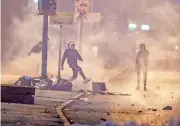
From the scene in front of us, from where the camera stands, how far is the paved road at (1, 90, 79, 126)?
8.93 meters

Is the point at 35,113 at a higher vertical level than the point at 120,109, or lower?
higher

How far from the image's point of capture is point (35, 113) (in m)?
10.2

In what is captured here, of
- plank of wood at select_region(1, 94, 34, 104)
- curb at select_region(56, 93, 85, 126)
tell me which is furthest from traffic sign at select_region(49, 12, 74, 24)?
plank of wood at select_region(1, 94, 34, 104)

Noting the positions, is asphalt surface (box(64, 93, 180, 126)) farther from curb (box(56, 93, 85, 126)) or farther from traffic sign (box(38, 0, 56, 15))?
traffic sign (box(38, 0, 56, 15))

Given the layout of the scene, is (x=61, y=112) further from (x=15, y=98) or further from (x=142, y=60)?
(x=142, y=60)

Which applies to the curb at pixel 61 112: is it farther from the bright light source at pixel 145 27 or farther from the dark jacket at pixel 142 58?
the bright light source at pixel 145 27

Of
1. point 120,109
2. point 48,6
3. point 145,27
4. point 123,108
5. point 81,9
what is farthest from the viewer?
point 145,27

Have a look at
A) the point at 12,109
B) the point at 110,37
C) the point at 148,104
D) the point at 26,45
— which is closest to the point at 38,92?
the point at 148,104

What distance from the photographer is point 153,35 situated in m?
48.2

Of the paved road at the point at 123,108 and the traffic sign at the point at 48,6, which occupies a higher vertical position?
the traffic sign at the point at 48,6

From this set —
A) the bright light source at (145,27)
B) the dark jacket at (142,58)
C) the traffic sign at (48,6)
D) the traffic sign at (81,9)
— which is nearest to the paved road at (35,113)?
the traffic sign at (48,6)

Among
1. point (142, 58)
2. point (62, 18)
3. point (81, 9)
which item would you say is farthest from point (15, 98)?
point (81, 9)

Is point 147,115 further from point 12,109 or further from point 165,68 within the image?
point 165,68

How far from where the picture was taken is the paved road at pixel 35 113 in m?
8.93
